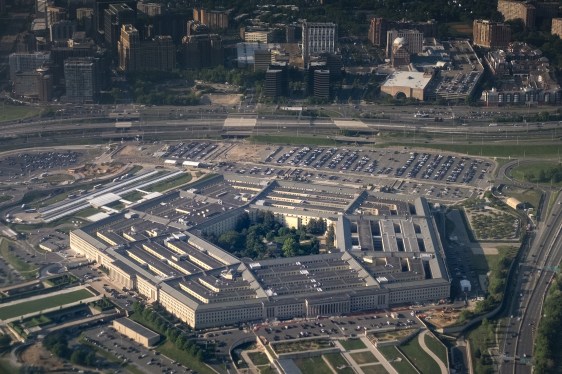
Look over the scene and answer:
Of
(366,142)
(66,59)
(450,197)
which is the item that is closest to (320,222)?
(450,197)

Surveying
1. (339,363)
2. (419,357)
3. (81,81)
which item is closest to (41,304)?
(339,363)

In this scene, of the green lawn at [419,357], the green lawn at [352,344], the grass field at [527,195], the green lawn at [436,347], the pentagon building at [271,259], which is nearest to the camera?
the green lawn at [419,357]

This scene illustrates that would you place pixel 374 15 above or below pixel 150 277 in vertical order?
above

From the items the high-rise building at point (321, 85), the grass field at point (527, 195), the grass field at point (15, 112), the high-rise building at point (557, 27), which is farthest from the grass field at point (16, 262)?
the high-rise building at point (557, 27)

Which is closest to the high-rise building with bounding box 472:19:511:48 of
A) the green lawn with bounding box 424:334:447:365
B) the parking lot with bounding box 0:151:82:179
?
the parking lot with bounding box 0:151:82:179

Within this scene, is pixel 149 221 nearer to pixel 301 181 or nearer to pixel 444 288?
pixel 301 181

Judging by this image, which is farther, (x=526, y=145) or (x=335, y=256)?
(x=526, y=145)

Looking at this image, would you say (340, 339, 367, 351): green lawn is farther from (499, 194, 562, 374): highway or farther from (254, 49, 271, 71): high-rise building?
(254, 49, 271, 71): high-rise building

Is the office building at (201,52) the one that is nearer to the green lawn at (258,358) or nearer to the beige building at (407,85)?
the beige building at (407,85)
